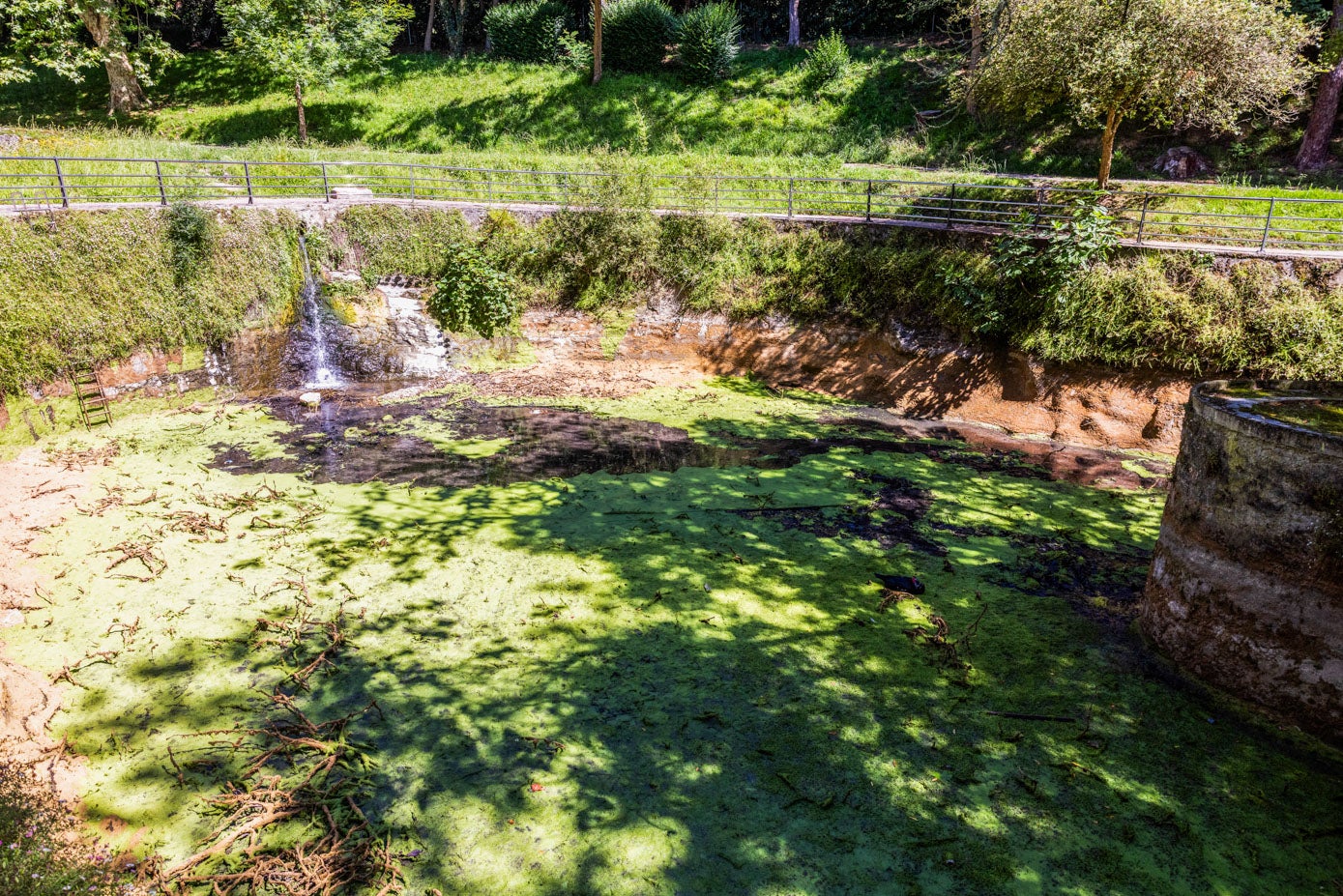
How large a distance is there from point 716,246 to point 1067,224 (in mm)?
6239

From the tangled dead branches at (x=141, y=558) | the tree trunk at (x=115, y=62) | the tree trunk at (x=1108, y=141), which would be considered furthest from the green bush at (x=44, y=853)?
the tree trunk at (x=115, y=62)

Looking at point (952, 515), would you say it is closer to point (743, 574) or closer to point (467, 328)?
point (743, 574)

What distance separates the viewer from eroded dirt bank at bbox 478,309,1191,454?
11.6m

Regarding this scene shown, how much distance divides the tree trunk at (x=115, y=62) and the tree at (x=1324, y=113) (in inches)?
1318

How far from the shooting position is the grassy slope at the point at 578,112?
22391 millimetres

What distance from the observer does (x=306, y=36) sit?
915 inches

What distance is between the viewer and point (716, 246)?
49.0ft

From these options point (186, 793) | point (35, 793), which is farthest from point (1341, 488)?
point (35, 793)

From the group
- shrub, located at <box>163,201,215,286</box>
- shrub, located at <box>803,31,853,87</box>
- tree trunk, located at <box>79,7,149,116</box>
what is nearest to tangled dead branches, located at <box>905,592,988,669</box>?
shrub, located at <box>163,201,215,286</box>

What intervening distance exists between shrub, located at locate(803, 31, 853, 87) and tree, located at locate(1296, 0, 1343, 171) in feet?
41.7

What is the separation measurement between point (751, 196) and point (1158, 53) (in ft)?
22.7

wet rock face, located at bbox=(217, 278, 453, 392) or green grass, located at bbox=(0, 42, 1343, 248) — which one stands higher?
green grass, located at bbox=(0, 42, 1343, 248)

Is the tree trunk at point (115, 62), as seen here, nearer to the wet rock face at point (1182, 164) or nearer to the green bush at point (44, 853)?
the green bush at point (44, 853)

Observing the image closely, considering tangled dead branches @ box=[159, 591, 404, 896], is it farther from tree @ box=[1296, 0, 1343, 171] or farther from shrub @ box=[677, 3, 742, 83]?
shrub @ box=[677, 3, 742, 83]
